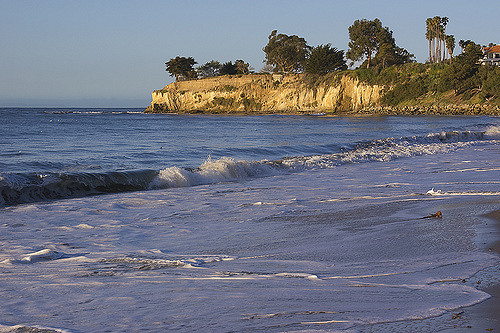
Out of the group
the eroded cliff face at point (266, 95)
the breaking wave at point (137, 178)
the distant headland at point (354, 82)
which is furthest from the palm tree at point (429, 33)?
the breaking wave at point (137, 178)

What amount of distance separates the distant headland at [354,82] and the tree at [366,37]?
0.61 ft

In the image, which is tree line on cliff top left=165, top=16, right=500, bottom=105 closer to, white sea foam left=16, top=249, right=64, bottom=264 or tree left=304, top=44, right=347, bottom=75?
tree left=304, top=44, right=347, bottom=75

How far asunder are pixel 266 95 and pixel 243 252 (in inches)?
3868

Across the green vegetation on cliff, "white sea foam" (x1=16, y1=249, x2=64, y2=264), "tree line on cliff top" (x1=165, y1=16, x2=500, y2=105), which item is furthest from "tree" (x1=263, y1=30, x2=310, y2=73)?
"white sea foam" (x1=16, y1=249, x2=64, y2=264)

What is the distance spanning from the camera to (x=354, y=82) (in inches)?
3430

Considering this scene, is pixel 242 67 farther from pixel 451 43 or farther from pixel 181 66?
pixel 451 43

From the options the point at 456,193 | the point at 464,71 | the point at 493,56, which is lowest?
the point at 456,193

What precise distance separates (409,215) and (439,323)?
4.22 meters

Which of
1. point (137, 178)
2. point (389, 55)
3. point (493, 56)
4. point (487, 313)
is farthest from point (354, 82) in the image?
point (487, 313)

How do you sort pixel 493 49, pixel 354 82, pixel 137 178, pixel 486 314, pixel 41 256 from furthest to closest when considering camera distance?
pixel 493 49 < pixel 354 82 < pixel 137 178 < pixel 41 256 < pixel 486 314

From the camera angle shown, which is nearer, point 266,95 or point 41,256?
point 41,256

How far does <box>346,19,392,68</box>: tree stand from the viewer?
303 feet

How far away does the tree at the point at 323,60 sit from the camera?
9412 cm

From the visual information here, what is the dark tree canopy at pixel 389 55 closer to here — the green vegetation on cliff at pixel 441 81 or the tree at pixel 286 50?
the green vegetation on cliff at pixel 441 81
